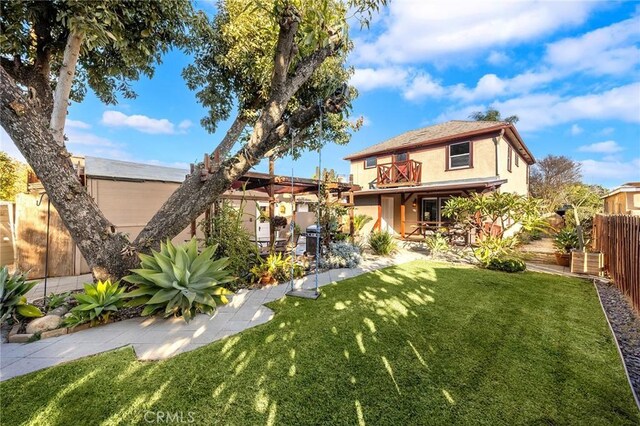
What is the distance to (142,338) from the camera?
3557 millimetres

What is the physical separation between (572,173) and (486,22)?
76.9ft

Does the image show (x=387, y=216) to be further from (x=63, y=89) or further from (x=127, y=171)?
(x=63, y=89)

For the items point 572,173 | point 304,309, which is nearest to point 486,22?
point 304,309

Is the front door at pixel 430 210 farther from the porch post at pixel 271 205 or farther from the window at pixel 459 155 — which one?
the porch post at pixel 271 205

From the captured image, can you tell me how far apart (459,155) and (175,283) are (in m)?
14.4

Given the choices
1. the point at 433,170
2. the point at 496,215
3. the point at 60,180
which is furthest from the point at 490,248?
the point at 60,180

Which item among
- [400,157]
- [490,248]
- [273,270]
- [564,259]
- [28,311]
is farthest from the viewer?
[400,157]

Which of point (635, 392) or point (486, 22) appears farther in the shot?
point (486, 22)

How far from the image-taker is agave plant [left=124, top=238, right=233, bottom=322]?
394 centimetres

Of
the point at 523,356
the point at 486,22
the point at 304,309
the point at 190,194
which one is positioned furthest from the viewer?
the point at 486,22

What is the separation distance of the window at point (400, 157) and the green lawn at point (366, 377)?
40.4ft

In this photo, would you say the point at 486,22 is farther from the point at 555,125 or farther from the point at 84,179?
the point at 555,125

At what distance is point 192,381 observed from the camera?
2623mm

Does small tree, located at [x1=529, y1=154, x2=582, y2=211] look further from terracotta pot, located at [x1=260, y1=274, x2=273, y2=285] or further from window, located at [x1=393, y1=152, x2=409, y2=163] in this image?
terracotta pot, located at [x1=260, y1=274, x2=273, y2=285]
